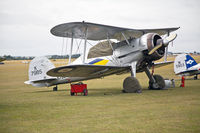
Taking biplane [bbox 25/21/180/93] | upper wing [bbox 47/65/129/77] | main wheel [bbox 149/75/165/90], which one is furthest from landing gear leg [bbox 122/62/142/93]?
main wheel [bbox 149/75/165/90]

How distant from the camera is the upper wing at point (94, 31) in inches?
476

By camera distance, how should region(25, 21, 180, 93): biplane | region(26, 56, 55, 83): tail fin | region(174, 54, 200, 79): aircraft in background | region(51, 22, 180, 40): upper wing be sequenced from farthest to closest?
region(174, 54, 200, 79): aircraft in background
region(26, 56, 55, 83): tail fin
region(25, 21, 180, 93): biplane
region(51, 22, 180, 40): upper wing

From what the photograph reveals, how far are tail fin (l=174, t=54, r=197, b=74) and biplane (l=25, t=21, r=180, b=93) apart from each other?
839 cm

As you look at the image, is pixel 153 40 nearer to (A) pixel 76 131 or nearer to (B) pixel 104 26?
(B) pixel 104 26

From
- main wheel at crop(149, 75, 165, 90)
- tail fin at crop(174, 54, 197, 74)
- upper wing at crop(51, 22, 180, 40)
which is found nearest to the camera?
upper wing at crop(51, 22, 180, 40)

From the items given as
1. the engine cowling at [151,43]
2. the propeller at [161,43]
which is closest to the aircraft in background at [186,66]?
the engine cowling at [151,43]

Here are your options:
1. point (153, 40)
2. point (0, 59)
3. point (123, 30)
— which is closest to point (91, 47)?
point (123, 30)

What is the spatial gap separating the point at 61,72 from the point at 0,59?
3863 millimetres

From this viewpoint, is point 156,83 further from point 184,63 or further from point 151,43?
point 184,63

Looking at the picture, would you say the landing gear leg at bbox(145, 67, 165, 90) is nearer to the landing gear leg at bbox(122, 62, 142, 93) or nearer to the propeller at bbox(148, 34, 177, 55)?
the landing gear leg at bbox(122, 62, 142, 93)

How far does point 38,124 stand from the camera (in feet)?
19.6

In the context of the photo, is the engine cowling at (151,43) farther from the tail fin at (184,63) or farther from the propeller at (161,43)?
the tail fin at (184,63)

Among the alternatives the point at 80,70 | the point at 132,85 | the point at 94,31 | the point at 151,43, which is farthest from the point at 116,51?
the point at 80,70

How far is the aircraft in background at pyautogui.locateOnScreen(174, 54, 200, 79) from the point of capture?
2229cm
